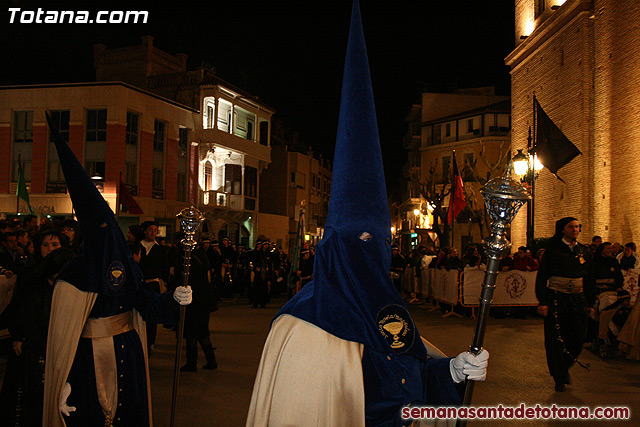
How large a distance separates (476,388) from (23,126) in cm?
2964

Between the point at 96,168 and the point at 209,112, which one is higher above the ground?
the point at 209,112

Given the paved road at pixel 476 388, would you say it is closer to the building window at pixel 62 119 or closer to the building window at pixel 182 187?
the building window at pixel 62 119

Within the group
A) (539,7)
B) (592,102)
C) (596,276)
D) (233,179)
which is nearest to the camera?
(596,276)

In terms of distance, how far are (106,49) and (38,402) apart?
34.6 metres

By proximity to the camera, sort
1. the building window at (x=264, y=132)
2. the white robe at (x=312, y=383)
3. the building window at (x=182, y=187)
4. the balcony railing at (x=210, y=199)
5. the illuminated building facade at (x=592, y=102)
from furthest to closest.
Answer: the building window at (x=264, y=132) → the balcony railing at (x=210, y=199) → the building window at (x=182, y=187) → the illuminated building facade at (x=592, y=102) → the white robe at (x=312, y=383)

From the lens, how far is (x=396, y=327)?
2885 millimetres

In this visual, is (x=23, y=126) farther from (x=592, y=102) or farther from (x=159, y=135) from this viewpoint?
(x=592, y=102)

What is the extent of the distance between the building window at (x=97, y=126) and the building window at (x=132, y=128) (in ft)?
3.70

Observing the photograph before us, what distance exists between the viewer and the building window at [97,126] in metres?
29.5

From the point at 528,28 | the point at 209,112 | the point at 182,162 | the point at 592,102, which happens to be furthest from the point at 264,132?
the point at 592,102

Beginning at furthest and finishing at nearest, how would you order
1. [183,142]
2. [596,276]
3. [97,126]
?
[183,142] → [97,126] → [596,276]

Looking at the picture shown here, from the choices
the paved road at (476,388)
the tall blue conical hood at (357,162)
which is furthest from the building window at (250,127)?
the tall blue conical hood at (357,162)

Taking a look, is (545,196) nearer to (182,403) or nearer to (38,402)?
(182,403)

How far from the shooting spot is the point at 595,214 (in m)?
21.8
